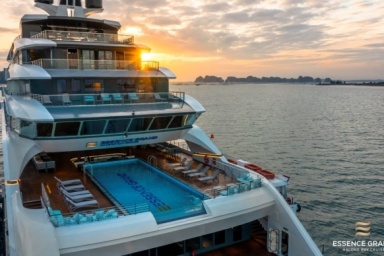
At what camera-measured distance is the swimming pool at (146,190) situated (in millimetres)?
12680

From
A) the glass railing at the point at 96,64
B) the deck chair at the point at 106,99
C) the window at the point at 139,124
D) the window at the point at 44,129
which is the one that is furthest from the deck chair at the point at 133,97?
the window at the point at 44,129

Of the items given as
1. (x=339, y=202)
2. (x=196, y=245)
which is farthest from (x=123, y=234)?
(x=339, y=202)

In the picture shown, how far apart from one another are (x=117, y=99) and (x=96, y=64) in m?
3.39

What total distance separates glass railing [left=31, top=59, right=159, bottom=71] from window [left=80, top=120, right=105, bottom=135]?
4.94 metres

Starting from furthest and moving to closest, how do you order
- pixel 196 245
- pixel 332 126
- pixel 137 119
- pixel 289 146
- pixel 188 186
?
pixel 332 126 → pixel 289 146 → pixel 137 119 → pixel 188 186 → pixel 196 245

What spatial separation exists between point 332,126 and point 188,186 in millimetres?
55344

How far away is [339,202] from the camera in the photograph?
28.2 meters

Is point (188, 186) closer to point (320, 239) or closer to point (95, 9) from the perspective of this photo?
point (320, 239)

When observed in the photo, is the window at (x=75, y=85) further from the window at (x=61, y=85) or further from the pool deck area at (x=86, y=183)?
the pool deck area at (x=86, y=183)

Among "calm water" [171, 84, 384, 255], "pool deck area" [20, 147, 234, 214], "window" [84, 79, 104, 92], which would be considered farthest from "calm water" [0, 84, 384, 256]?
"window" [84, 79, 104, 92]

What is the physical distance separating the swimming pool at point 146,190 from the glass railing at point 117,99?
136 inches

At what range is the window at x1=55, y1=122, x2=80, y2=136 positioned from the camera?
15516mm

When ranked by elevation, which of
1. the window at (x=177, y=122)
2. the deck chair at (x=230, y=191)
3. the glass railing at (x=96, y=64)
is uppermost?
the glass railing at (x=96, y=64)

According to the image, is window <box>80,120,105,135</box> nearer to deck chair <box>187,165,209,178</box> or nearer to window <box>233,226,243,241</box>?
deck chair <box>187,165,209,178</box>
